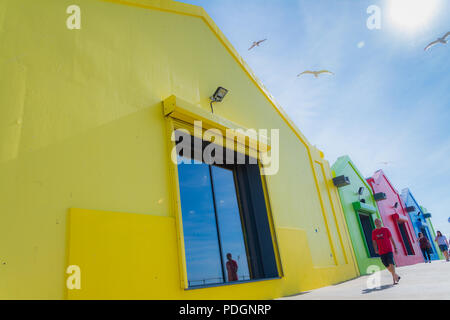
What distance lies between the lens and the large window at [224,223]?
5.88 metres

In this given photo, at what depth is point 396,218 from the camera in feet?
61.4

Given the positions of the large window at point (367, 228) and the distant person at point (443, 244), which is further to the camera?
the distant person at point (443, 244)

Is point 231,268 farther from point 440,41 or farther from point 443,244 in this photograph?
point 443,244

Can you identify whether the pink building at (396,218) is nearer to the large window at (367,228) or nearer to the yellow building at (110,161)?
the large window at (367,228)

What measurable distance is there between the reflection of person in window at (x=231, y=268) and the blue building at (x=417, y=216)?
67.8 feet

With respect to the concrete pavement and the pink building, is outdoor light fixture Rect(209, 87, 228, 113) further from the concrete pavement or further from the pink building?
the pink building

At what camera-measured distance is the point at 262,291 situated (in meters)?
5.83

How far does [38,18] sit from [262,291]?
5.86 metres

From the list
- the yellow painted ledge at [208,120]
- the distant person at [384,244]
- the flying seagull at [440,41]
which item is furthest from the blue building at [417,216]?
the yellow painted ledge at [208,120]

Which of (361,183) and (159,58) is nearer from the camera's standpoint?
(159,58)

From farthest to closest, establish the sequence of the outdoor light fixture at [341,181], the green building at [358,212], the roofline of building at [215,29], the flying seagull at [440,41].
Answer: the green building at [358,212]
the outdoor light fixture at [341,181]
the flying seagull at [440,41]
the roofline of building at [215,29]

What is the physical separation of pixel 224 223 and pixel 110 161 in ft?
10.4

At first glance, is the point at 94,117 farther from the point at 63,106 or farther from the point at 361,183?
the point at 361,183
